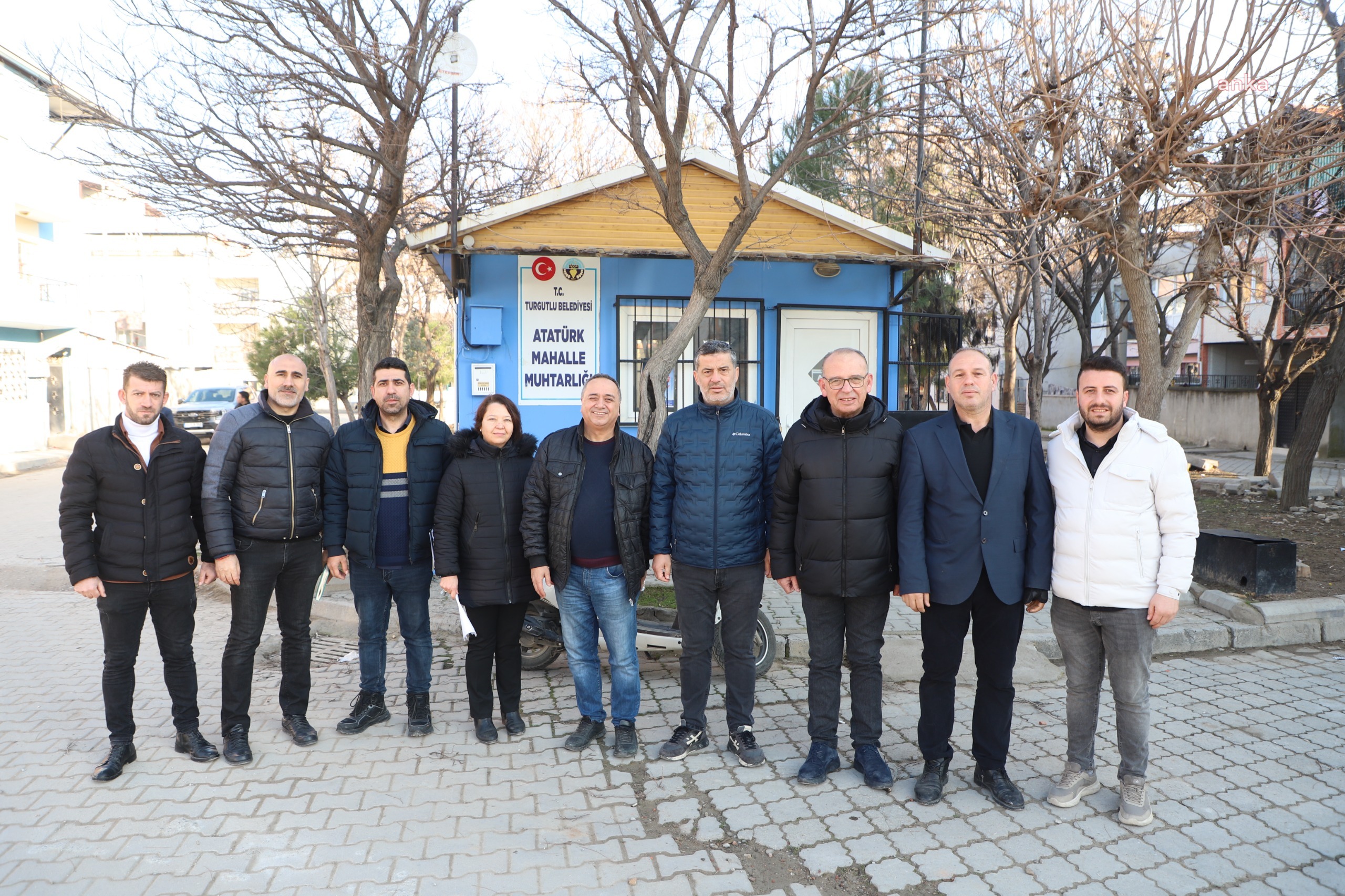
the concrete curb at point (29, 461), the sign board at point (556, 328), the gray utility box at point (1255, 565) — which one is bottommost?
the concrete curb at point (29, 461)

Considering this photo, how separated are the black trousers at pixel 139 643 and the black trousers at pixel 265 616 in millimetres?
195

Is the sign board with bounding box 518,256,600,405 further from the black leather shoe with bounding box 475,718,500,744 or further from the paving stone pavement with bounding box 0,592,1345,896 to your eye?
the black leather shoe with bounding box 475,718,500,744

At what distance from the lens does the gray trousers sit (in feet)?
12.4

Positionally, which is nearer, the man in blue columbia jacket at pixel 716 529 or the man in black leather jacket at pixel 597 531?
the man in blue columbia jacket at pixel 716 529

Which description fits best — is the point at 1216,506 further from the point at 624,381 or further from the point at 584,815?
the point at 584,815

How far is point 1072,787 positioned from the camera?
3908 millimetres

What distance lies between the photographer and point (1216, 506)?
11258 millimetres

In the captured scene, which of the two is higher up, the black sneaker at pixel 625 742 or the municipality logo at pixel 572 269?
the municipality logo at pixel 572 269

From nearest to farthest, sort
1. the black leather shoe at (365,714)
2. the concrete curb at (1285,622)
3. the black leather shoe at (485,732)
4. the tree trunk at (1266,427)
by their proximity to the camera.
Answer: the black leather shoe at (485,732) < the black leather shoe at (365,714) < the concrete curb at (1285,622) < the tree trunk at (1266,427)

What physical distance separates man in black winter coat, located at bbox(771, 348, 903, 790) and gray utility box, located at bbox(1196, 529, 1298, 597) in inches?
166

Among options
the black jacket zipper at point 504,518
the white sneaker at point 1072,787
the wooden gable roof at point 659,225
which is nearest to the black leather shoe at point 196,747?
the black jacket zipper at point 504,518

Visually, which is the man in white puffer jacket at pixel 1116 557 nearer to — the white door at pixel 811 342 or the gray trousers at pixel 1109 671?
the gray trousers at pixel 1109 671

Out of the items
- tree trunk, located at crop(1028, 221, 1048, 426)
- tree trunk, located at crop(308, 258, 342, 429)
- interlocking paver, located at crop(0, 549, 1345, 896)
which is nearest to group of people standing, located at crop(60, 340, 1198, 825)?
interlocking paver, located at crop(0, 549, 1345, 896)

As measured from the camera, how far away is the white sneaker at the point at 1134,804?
3.71m
